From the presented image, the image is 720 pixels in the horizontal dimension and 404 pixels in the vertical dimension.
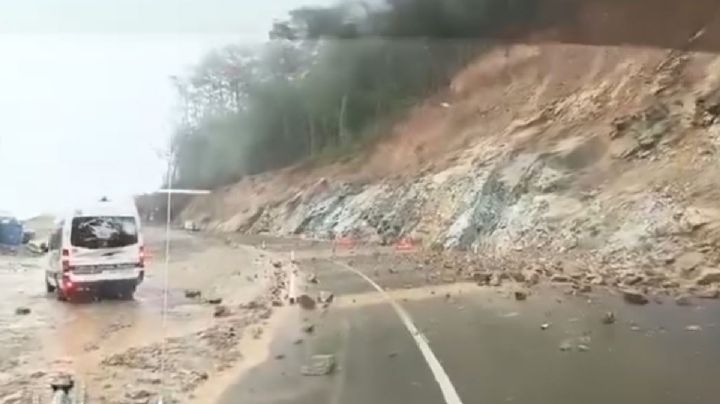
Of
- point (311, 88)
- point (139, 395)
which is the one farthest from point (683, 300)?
point (139, 395)

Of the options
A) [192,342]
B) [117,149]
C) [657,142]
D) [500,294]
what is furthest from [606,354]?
[117,149]

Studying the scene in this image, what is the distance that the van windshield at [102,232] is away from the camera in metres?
1.76

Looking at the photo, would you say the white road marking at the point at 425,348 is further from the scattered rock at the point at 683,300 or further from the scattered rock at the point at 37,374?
the scattered rock at the point at 37,374

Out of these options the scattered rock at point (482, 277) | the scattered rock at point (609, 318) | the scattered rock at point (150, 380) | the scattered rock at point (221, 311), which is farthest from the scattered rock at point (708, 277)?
the scattered rock at point (150, 380)

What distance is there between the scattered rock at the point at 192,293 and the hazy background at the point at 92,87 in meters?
0.23

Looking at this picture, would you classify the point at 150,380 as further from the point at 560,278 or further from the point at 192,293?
the point at 560,278

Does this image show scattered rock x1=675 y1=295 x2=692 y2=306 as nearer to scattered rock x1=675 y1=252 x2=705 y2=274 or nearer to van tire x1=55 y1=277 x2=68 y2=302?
scattered rock x1=675 y1=252 x2=705 y2=274

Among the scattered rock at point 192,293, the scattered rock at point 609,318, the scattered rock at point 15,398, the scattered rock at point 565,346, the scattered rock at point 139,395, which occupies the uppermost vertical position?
the scattered rock at point 192,293

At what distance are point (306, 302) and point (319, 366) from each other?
13 centimetres

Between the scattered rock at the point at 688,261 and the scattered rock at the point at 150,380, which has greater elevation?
the scattered rock at the point at 688,261

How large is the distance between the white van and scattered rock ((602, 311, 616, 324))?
0.92 m

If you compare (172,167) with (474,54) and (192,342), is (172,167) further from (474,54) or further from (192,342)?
(474,54)

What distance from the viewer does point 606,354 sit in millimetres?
1731

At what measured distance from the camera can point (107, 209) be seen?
5.83 feet
